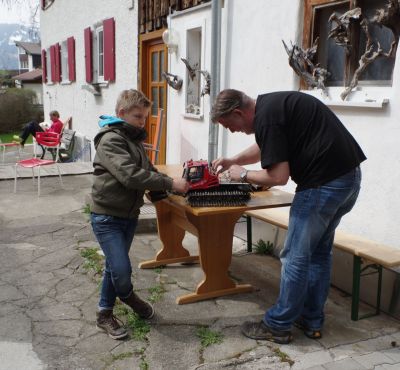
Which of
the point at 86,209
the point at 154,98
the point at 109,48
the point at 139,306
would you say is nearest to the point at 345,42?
the point at 139,306

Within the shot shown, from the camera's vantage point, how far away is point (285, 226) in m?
3.54

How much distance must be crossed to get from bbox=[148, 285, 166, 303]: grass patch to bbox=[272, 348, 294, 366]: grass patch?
103 centimetres

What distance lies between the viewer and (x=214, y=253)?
335 cm

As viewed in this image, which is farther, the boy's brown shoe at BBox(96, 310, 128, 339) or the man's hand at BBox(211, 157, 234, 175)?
the man's hand at BBox(211, 157, 234, 175)

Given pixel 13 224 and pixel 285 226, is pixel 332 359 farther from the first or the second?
pixel 13 224

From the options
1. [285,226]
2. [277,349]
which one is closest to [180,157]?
[285,226]

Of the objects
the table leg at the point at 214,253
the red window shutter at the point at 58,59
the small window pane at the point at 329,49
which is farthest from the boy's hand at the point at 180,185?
Answer: the red window shutter at the point at 58,59

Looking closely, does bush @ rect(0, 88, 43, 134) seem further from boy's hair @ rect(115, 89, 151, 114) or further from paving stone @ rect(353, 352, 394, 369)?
paving stone @ rect(353, 352, 394, 369)

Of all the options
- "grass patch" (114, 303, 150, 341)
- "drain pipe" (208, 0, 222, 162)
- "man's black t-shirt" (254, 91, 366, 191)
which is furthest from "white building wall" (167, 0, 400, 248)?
"grass patch" (114, 303, 150, 341)

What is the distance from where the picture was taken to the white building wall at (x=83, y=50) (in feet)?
26.1

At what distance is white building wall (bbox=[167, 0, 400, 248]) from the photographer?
3227 mm

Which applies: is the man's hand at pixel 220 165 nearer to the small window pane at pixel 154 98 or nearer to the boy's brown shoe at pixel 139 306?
the boy's brown shoe at pixel 139 306

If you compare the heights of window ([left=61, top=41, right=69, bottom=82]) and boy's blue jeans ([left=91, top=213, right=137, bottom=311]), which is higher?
window ([left=61, top=41, right=69, bottom=82])

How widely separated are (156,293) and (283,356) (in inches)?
46.6
